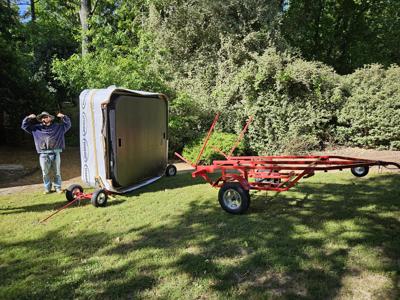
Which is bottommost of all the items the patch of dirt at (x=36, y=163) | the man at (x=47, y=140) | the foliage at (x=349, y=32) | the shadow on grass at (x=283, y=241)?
the patch of dirt at (x=36, y=163)

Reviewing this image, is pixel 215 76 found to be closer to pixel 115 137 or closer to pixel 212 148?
pixel 212 148

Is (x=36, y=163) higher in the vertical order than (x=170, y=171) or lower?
lower

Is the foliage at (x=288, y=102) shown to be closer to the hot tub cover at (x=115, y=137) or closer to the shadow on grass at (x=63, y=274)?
the hot tub cover at (x=115, y=137)

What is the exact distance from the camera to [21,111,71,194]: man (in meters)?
7.63

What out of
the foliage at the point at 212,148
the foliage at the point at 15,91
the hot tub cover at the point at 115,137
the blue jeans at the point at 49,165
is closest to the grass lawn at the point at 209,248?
the hot tub cover at the point at 115,137

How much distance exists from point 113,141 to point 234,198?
2861 millimetres

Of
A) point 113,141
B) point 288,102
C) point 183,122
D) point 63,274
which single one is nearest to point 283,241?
point 63,274

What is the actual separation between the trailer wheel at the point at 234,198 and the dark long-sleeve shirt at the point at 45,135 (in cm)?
419

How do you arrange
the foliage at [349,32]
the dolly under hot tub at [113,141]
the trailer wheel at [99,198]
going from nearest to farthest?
1. the trailer wheel at [99,198]
2. the dolly under hot tub at [113,141]
3. the foliage at [349,32]

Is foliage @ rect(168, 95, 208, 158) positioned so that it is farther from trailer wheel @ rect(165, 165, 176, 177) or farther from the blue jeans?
the blue jeans

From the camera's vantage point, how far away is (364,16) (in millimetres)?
22906

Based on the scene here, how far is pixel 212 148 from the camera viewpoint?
10758mm

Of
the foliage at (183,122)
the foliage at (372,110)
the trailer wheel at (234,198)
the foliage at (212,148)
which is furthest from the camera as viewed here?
the foliage at (183,122)

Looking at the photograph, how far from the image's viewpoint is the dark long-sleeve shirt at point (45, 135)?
7.62 m
